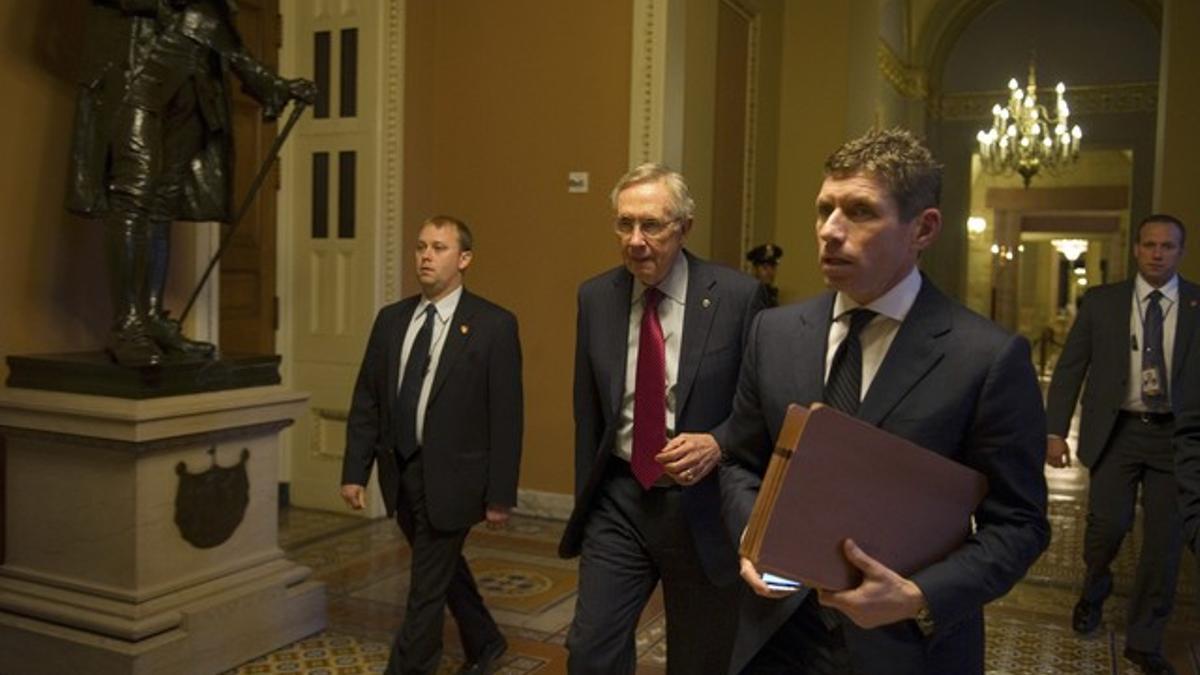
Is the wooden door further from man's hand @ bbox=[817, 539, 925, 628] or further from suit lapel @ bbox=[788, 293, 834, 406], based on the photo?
man's hand @ bbox=[817, 539, 925, 628]

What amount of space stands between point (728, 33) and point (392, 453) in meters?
4.84

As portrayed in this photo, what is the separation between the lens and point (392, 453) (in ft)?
12.0

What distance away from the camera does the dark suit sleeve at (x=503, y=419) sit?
366 centimetres

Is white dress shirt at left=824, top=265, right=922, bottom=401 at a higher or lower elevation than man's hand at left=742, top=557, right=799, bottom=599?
higher

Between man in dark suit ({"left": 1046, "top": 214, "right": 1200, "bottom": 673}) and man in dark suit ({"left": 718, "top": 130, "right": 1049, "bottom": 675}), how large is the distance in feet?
9.33

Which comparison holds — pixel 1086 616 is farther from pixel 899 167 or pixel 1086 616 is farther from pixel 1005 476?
pixel 899 167

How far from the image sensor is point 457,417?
3.62 m

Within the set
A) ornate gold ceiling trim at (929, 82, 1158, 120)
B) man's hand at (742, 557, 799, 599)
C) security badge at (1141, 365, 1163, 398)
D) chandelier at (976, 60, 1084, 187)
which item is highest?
ornate gold ceiling trim at (929, 82, 1158, 120)

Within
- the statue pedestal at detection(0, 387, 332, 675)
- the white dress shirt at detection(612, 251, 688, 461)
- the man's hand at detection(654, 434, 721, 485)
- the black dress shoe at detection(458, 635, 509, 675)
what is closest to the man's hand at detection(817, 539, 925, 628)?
the man's hand at detection(654, 434, 721, 485)

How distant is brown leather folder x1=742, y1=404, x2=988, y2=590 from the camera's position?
5.08ft

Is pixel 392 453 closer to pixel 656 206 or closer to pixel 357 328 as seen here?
pixel 656 206

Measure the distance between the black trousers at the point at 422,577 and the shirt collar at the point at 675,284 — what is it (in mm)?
1112

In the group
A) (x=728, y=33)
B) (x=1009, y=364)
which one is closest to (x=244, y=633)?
(x=1009, y=364)

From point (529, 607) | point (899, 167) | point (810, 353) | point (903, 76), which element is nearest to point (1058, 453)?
point (529, 607)
